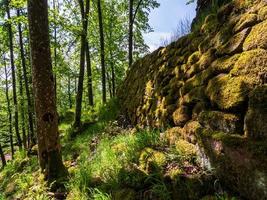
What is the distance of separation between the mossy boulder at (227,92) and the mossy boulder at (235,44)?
1.06ft

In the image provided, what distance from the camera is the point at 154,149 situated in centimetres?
455

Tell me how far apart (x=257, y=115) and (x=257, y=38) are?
3.31 ft

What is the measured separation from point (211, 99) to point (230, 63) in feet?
1.57

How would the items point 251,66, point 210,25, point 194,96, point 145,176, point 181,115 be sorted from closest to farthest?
point 251,66 → point 145,176 → point 194,96 → point 181,115 → point 210,25

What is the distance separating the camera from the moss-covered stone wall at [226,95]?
2.86 metres

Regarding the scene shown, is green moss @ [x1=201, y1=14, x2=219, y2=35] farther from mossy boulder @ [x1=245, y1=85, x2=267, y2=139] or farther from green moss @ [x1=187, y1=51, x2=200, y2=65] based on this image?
mossy boulder @ [x1=245, y1=85, x2=267, y2=139]

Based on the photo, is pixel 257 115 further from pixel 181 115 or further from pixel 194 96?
pixel 181 115

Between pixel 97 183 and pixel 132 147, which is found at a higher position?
pixel 132 147

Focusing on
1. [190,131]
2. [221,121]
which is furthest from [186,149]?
[221,121]

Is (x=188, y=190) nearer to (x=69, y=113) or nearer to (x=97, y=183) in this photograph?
(x=97, y=183)

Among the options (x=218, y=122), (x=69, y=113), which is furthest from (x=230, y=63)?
(x=69, y=113)

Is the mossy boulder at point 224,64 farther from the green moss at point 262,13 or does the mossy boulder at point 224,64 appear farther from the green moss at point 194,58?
the green moss at point 194,58

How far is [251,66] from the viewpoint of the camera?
342 centimetres

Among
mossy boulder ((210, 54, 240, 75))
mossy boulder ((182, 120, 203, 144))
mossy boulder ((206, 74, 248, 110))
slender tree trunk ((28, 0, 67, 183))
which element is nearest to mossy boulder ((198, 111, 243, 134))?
mossy boulder ((206, 74, 248, 110))
